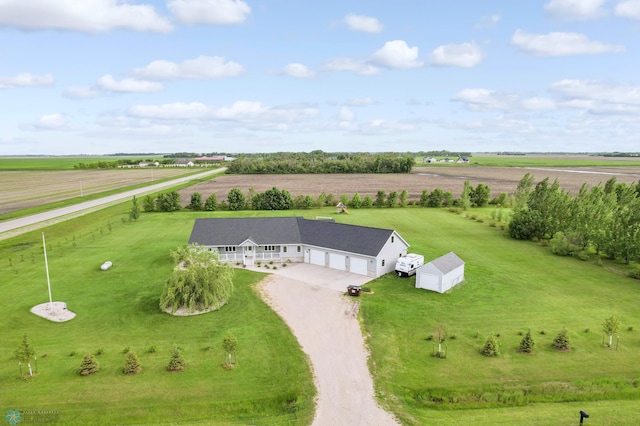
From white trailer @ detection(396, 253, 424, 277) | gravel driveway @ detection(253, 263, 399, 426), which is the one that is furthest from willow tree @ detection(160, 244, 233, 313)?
white trailer @ detection(396, 253, 424, 277)

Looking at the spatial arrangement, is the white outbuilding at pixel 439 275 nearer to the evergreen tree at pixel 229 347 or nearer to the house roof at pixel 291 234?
the house roof at pixel 291 234

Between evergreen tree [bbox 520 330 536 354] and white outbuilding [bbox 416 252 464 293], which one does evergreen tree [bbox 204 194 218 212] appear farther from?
evergreen tree [bbox 520 330 536 354]

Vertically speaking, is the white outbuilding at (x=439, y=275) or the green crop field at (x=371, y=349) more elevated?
the white outbuilding at (x=439, y=275)

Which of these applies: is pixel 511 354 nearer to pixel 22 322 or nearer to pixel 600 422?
pixel 600 422

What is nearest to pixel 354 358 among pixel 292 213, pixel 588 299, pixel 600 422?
pixel 600 422

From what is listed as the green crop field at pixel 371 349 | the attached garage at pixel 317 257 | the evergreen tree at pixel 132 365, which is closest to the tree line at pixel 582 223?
the green crop field at pixel 371 349
